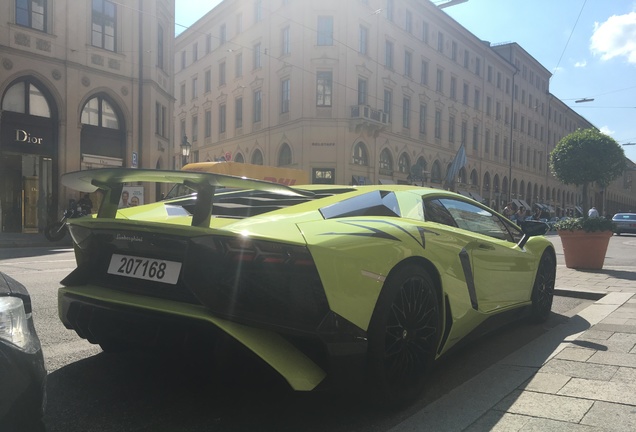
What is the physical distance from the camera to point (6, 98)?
19.2 metres

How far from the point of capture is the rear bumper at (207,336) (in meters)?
2.31

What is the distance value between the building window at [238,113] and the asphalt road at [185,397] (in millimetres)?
36551

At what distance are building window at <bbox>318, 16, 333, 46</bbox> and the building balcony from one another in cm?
448

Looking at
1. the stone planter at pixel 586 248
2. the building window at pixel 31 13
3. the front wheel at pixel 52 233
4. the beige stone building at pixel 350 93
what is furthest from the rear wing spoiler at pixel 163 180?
the beige stone building at pixel 350 93

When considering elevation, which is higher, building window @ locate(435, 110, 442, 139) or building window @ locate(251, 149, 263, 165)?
building window @ locate(435, 110, 442, 139)

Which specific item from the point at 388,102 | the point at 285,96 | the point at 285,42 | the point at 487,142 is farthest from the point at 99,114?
the point at 487,142

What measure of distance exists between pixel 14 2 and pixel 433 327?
2225cm

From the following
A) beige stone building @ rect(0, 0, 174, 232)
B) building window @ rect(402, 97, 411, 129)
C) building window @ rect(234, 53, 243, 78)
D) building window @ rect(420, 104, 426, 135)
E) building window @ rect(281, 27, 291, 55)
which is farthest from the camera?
building window @ rect(420, 104, 426, 135)

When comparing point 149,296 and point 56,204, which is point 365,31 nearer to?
point 56,204

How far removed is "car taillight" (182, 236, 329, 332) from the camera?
236 centimetres

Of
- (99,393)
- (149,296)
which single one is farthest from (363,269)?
(99,393)

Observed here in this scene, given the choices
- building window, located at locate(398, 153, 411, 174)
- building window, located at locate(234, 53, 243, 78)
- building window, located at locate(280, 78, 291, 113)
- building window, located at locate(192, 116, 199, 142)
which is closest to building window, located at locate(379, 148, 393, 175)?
building window, located at locate(398, 153, 411, 174)

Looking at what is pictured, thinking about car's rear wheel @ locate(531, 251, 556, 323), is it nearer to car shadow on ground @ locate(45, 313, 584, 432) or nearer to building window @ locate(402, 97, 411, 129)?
car shadow on ground @ locate(45, 313, 584, 432)

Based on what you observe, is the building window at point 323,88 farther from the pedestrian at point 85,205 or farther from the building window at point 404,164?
the pedestrian at point 85,205
